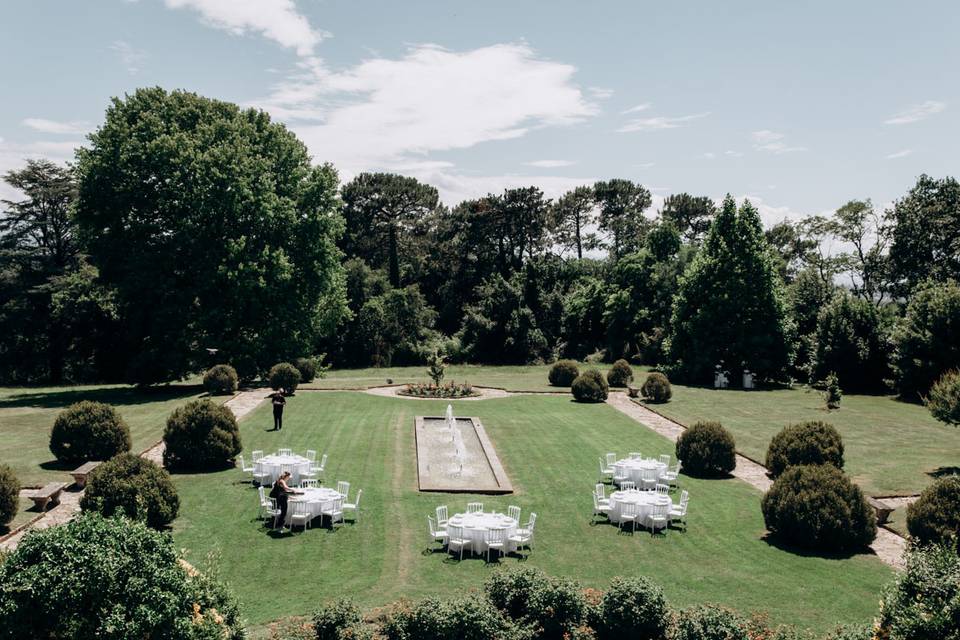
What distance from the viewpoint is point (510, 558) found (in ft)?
47.2

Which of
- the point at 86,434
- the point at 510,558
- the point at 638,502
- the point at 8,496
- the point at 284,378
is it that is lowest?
the point at 510,558

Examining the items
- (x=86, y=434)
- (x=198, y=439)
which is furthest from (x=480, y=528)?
(x=86, y=434)

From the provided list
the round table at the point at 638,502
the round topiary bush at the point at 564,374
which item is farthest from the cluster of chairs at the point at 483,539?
the round topiary bush at the point at 564,374

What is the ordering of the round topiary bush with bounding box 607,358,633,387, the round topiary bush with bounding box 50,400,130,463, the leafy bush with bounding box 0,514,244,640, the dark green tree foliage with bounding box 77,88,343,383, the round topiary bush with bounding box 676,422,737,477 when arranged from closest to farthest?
the leafy bush with bounding box 0,514,244,640, the round topiary bush with bounding box 50,400,130,463, the round topiary bush with bounding box 676,422,737,477, the dark green tree foliage with bounding box 77,88,343,383, the round topiary bush with bounding box 607,358,633,387

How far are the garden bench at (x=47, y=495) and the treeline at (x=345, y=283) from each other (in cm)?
1789

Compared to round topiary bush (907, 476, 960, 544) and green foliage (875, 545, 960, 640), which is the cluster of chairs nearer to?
green foliage (875, 545, 960, 640)

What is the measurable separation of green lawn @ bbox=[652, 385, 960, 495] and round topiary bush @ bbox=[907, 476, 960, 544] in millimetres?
4547

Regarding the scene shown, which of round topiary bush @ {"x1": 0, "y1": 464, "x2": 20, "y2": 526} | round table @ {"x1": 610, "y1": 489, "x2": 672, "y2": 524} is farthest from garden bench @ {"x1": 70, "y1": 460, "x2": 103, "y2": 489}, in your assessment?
round table @ {"x1": 610, "y1": 489, "x2": 672, "y2": 524}

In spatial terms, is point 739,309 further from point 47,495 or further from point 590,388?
point 47,495

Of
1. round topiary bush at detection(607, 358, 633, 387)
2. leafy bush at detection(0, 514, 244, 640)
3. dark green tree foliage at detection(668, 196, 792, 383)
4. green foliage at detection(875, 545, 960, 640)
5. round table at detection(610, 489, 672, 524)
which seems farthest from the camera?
dark green tree foliage at detection(668, 196, 792, 383)

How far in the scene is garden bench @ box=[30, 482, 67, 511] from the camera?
53.2 feet

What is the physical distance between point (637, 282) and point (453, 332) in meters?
19.0

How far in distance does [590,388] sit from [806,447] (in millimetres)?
14469

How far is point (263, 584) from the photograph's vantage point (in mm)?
12664
